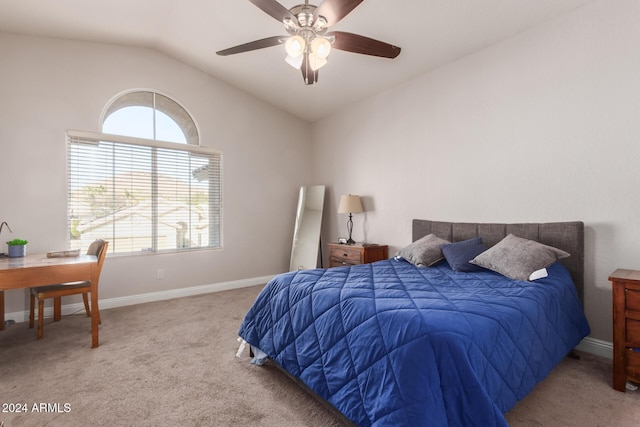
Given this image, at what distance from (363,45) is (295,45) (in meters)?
0.55

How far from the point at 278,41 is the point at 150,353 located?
2.61 m

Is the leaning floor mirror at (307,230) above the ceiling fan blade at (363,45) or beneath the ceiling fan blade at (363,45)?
beneath

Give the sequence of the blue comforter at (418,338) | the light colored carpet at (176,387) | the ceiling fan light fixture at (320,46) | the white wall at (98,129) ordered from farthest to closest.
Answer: the white wall at (98,129), the ceiling fan light fixture at (320,46), the light colored carpet at (176,387), the blue comforter at (418,338)

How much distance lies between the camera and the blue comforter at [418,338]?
1.25m

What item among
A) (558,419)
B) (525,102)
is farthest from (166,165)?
(558,419)

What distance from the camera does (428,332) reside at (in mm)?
1336

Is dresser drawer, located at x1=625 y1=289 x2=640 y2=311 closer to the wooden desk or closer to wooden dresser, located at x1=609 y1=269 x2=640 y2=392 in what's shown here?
wooden dresser, located at x1=609 y1=269 x2=640 y2=392

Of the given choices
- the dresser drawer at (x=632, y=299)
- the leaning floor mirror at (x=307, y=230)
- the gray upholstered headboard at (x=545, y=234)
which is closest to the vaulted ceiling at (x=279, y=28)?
the leaning floor mirror at (x=307, y=230)

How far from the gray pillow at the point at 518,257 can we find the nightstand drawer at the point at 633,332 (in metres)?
0.53

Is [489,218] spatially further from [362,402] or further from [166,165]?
[166,165]

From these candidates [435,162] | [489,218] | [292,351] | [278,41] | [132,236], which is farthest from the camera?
[132,236]

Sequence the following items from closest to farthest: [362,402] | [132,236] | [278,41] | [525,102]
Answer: [362,402] < [278,41] < [525,102] < [132,236]

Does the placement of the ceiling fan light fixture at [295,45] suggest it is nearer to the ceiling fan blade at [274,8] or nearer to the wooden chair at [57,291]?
the ceiling fan blade at [274,8]

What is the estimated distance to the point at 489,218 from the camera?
3066 millimetres
